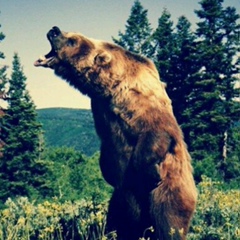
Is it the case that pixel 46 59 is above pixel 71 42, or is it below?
below

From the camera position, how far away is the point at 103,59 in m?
5.32

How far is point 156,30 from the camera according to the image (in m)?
42.0

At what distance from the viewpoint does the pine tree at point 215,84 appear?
3409cm

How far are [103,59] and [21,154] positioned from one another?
18.3 metres

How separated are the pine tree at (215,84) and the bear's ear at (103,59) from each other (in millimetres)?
Result: 28530

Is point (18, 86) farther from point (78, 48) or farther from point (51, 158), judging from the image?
point (78, 48)

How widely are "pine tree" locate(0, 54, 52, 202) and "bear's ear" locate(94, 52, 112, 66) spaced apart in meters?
15.4

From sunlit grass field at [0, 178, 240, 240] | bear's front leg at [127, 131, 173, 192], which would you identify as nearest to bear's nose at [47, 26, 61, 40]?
bear's front leg at [127, 131, 173, 192]

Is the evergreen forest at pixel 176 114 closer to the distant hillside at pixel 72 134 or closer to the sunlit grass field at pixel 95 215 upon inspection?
the distant hillside at pixel 72 134

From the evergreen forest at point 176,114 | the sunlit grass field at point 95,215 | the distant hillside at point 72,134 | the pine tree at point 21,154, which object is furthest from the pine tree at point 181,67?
the sunlit grass field at point 95,215

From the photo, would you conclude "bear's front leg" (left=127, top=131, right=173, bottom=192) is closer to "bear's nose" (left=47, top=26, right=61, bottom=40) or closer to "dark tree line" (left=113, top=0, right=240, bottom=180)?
"bear's nose" (left=47, top=26, right=61, bottom=40)

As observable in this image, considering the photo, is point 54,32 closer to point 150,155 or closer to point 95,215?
point 150,155

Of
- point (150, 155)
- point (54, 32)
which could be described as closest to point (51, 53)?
point (54, 32)

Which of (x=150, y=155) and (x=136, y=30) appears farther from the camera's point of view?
(x=136, y=30)
